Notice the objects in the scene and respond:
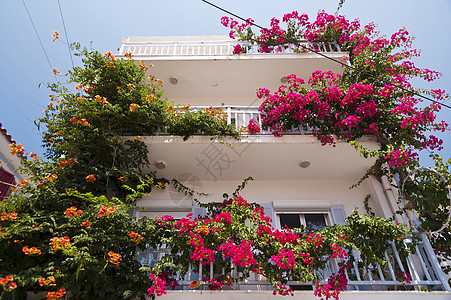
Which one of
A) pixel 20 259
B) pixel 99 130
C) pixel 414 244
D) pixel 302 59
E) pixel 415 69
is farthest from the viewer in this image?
pixel 302 59

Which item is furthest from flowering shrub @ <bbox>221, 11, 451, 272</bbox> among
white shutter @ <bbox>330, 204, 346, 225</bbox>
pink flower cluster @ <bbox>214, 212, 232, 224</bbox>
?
pink flower cluster @ <bbox>214, 212, 232, 224</bbox>

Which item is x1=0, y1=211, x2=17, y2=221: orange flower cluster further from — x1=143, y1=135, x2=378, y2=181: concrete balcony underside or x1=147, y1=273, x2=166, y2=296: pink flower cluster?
x1=143, y1=135, x2=378, y2=181: concrete balcony underside

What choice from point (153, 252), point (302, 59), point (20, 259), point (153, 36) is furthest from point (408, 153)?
point (153, 36)

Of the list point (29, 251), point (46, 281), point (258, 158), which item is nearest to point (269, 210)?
point (258, 158)

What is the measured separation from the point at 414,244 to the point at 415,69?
4785mm

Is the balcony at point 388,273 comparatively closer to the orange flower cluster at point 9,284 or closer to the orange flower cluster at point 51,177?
the orange flower cluster at point 9,284

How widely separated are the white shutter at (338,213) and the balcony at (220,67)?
165 inches

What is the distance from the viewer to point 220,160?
647 centimetres

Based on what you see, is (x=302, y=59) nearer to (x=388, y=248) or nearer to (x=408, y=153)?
(x=408, y=153)

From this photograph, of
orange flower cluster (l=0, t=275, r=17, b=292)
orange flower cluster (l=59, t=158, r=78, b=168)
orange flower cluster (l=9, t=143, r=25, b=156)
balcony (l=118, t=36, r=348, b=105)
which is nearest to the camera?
orange flower cluster (l=0, t=275, r=17, b=292)

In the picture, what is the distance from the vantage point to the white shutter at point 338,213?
20.4 ft

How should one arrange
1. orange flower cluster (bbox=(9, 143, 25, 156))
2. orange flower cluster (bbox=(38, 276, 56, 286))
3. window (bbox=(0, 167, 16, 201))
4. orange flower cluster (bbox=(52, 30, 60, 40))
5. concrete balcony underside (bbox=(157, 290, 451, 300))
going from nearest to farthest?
orange flower cluster (bbox=(38, 276, 56, 286)), concrete balcony underside (bbox=(157, 290, 451, 300)), orange flower cluster (bbox=(9, 143, 25, 156)), orange flower cluster (bbox=(52, 30, 60, 40)), window (bbox=(0, 167, 16, 201))

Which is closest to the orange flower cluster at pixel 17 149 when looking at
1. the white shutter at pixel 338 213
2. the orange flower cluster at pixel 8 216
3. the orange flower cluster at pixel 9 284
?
the orange flower cluster at pixel 8 216

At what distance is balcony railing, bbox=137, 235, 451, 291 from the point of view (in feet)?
14.8
